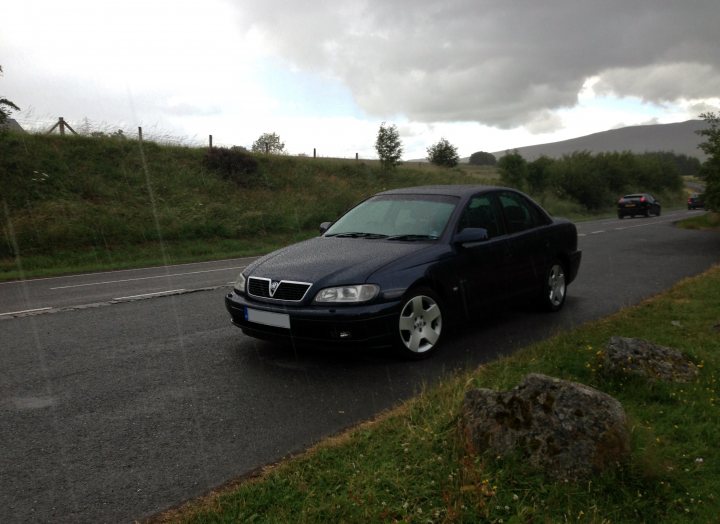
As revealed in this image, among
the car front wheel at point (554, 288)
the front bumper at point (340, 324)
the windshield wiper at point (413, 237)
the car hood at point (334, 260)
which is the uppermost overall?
the windshield wiper at point (413, 237)

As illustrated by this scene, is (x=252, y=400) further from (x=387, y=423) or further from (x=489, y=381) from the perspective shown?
(x=489, y=381)

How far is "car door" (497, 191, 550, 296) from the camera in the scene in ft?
22.2

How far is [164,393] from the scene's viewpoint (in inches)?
185

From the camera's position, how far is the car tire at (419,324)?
209 inches

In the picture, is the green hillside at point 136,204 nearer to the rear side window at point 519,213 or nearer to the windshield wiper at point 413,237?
the windshield wiper at point 413,237

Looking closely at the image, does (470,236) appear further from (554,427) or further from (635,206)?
(635,206)

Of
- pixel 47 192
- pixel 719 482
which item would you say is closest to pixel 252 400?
pixel 719 482

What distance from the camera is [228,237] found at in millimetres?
22234

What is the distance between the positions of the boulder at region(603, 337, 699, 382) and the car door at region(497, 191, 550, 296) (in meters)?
2.22

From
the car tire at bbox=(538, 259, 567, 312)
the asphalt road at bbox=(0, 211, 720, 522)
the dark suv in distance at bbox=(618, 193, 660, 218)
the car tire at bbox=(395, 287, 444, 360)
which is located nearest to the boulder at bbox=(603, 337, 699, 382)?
the asphalt road at bbox=(0, 211, 720, 522)

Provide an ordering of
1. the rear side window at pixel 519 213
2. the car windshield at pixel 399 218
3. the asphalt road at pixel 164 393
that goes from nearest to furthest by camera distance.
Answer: the asphalt road at pixel 164 393 < the car windshield at pixel 399 218 < the rear side window at pixel 519 213

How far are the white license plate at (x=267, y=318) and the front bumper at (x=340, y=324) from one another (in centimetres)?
3

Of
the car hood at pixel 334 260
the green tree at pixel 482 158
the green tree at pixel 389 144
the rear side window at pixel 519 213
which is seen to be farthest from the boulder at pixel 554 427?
the green tree at pixel 482 158

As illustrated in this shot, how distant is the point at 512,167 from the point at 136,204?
2860 centimetres
